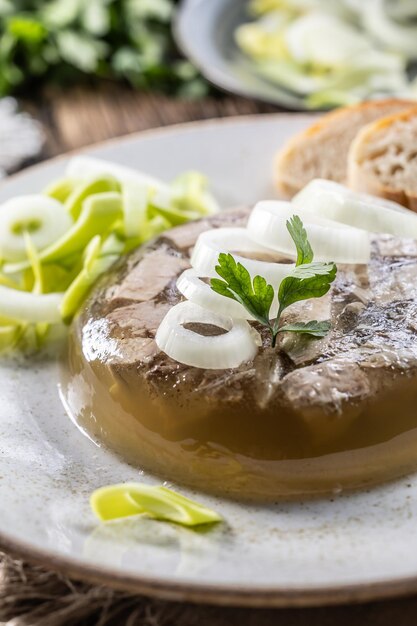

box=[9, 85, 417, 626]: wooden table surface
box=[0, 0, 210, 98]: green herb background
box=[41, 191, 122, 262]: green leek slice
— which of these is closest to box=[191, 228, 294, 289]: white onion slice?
box=[41, 191, 122, 262]: green leek slice

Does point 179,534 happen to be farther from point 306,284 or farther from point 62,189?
point 62,189

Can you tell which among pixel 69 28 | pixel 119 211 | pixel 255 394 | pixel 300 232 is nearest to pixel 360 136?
pixel 119 211

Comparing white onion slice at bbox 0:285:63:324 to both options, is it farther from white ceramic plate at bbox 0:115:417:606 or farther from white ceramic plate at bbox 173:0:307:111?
white ceramic plate at bbox 173:0:307:111

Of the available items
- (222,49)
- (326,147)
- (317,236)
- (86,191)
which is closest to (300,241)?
(317,236)

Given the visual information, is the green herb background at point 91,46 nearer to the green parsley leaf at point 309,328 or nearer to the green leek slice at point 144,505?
the green parsley leaf at point 309,328

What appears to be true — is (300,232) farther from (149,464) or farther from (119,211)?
(119,211)

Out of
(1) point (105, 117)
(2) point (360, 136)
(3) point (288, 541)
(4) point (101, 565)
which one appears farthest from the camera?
(1) point (105, 117)

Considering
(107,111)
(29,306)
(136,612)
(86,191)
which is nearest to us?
(136,612)
